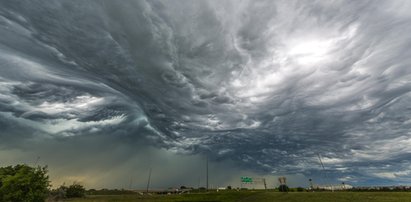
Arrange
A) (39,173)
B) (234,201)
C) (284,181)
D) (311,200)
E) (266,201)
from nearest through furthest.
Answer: (39,173), (311,200), (266,201), (234,201), (284,181)

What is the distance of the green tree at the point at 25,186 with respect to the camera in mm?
76500

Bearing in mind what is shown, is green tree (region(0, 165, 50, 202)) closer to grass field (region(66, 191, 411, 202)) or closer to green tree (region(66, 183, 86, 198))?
grass field (region(66, 191, 411, 202))

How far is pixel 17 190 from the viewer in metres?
77.2

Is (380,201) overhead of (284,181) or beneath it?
beneath

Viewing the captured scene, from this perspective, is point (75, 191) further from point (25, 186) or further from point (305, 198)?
point (305, 198)

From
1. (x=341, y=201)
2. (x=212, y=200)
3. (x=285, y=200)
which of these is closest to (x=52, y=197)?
(x=212, y=200)

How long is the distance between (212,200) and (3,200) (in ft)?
273

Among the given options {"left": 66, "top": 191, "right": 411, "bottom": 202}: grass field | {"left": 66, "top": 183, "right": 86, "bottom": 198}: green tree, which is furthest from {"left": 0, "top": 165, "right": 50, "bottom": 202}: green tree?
{"left": 66, "top": 183, "right": 86, "bottom": 198}: green tree

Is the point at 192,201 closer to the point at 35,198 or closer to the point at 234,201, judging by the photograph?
the point at 234,201

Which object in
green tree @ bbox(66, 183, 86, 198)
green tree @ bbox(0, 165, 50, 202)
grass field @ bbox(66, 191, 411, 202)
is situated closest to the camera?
green tree @ bbox(0, 165, 50, 202)

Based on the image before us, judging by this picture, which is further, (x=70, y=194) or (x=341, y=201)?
(x=70, y=194)

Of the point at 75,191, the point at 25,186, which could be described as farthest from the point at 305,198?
the point at 75,191

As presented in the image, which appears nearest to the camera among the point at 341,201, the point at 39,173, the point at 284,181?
the point at 39,173

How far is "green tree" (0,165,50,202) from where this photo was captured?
76500mm
